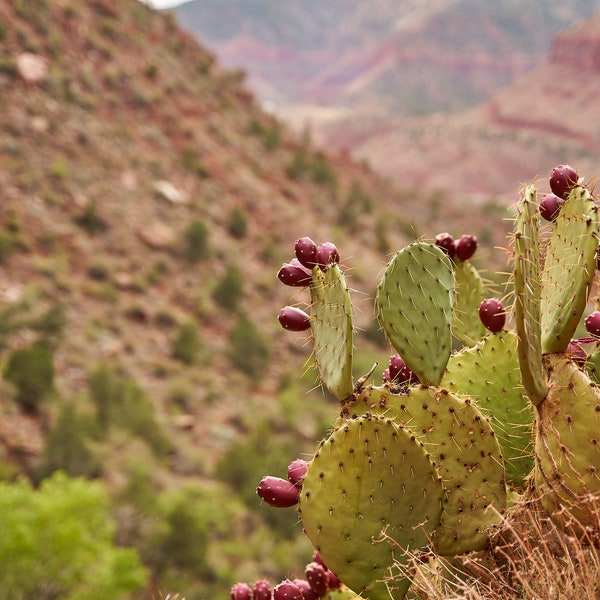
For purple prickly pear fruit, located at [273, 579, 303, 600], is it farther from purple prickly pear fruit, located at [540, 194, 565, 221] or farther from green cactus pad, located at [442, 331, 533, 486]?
purple prickly pear fruit, located at [540, 194, 565, 221]

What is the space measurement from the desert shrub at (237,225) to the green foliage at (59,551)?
49.8 ft

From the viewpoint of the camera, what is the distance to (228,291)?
2270cm

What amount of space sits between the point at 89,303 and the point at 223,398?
396 centimetres

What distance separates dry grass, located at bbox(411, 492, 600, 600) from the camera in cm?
181

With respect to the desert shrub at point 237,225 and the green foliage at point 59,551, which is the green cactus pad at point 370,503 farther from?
the desert shrub at point 237,225

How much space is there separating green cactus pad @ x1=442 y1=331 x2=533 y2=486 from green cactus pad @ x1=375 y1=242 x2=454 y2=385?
0.76 ft

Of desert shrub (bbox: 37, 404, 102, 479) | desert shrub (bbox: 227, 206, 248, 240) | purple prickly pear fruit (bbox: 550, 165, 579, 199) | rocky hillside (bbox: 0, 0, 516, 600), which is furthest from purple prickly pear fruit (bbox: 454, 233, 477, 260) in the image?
desert shrub (bbox: 227, 206, 248, 240)

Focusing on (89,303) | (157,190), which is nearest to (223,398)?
(89,303)

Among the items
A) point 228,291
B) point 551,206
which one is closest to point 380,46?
point 228,291

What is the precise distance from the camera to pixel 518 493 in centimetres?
237

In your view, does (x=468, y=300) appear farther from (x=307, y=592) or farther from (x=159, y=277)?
(x=159, y=277)

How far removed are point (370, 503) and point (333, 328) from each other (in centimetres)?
49

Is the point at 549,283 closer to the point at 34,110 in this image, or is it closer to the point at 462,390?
the point at 462,390

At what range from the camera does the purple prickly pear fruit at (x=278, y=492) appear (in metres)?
2.07
